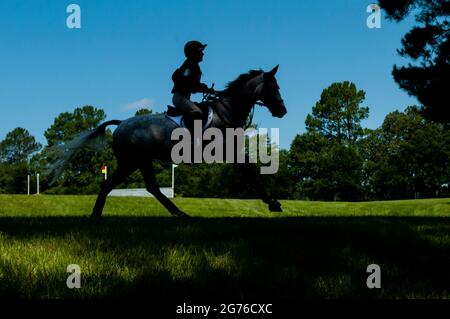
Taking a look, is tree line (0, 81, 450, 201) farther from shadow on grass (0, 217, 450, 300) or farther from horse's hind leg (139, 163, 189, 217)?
shadow on grass (0, 217, 450, 300)

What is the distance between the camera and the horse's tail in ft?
34.2

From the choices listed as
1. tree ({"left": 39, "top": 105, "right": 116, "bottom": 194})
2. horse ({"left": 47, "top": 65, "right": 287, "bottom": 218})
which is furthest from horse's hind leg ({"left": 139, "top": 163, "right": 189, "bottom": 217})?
tree ({"left": 39, "top": 105, "right": 116, "bottom": 194})

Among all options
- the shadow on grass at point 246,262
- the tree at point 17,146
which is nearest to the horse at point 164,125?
the shadow on grass at point 246,262

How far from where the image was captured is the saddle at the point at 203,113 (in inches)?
371

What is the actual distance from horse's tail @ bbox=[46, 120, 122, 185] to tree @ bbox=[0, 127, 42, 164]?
110 meters

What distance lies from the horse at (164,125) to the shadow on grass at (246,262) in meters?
3.58

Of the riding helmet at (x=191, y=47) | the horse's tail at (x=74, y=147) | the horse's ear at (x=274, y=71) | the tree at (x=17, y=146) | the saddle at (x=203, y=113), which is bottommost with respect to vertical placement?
the horse's tail at (x=74, y=147)

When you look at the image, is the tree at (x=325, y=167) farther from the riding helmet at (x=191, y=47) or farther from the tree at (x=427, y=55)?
the riding helmet at (x=191, y=47)

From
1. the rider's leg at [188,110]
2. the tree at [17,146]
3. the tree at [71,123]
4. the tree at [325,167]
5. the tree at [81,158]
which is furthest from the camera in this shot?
the tree at [17,146]

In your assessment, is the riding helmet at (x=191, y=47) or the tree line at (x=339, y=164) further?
the tree line at (x=339, y=164)
